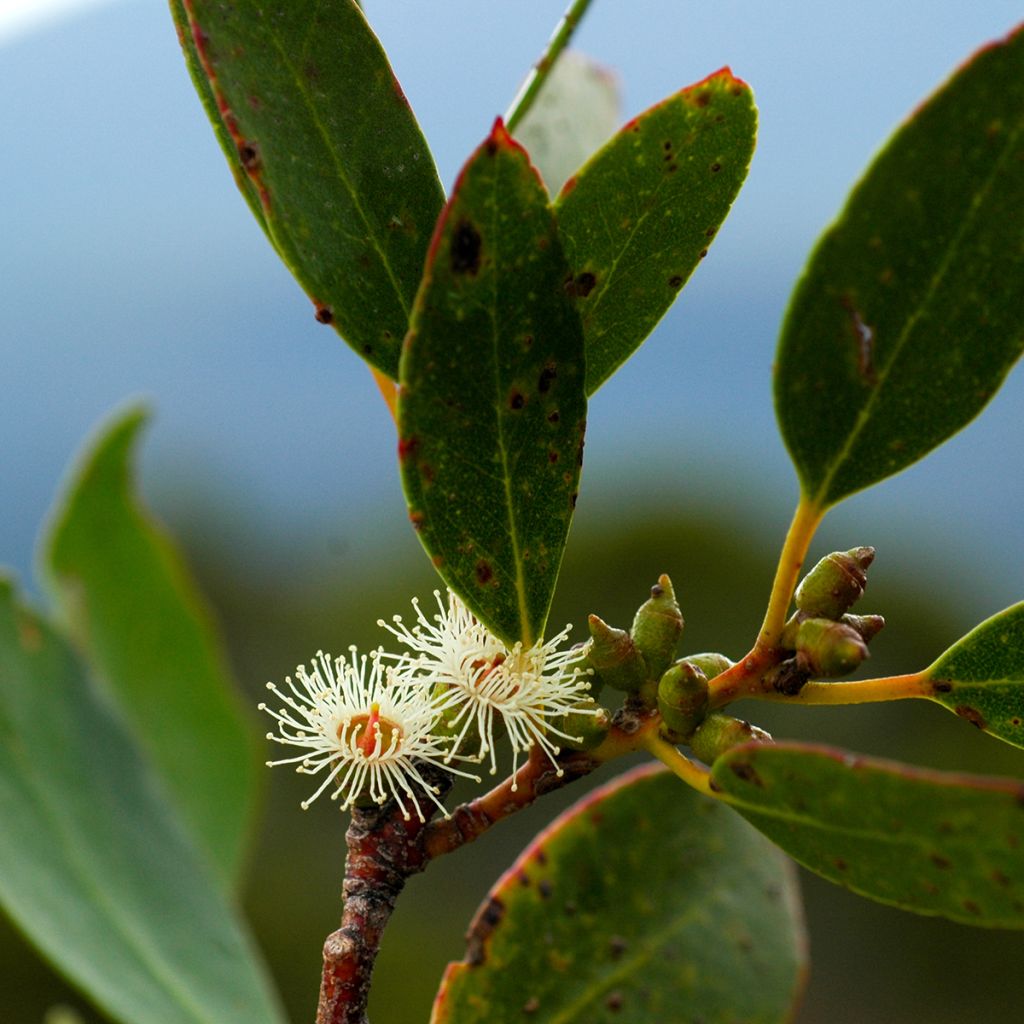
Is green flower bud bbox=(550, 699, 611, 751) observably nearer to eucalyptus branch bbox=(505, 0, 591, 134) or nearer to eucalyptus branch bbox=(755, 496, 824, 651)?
eucalyptus branch bbox=(755, 496, 824, 651)

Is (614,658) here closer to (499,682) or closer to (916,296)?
(499,682)

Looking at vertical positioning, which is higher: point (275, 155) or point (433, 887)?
point (275, 155)

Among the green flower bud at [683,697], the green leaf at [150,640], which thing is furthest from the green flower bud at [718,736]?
the green leaf at [150,640]

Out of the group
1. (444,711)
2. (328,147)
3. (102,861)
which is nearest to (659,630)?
(444,711)

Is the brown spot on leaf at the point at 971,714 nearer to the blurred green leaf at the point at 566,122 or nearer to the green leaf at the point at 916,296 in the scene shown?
the green leaf at the point at 916,296

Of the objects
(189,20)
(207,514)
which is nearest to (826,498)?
(189,20)

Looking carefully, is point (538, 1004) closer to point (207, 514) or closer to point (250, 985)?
point (250, 985)
